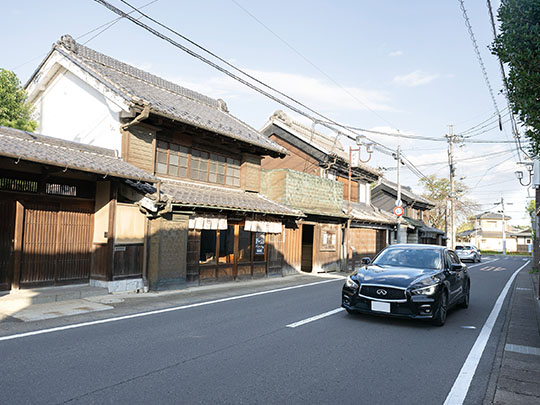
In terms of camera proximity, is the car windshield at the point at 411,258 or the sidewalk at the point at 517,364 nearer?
the sidewalk at the point at 517,364

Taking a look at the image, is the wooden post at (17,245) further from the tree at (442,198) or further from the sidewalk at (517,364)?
the tree at (442,198)

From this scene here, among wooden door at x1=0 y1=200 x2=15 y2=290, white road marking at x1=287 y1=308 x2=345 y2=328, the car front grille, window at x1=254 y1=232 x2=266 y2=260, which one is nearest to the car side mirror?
the car front grille

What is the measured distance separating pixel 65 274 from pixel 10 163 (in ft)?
10.4

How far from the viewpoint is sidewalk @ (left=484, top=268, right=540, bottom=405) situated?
445cm

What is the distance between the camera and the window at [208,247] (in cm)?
1430

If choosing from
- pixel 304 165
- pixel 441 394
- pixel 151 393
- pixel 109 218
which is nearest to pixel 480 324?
pixel 441 394

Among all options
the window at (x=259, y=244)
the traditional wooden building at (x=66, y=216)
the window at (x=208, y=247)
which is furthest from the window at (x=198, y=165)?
the window at (x=259, y=244)

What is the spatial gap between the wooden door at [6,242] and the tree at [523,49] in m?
10.7

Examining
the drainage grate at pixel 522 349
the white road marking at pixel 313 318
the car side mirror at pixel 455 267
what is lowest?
the drainage grate at pixel 522 349

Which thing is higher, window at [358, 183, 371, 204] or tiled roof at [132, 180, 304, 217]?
window at [358, 183, 371, 204]

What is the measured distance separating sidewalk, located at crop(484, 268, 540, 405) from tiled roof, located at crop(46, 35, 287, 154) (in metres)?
10.4

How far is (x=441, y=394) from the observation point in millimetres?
4461

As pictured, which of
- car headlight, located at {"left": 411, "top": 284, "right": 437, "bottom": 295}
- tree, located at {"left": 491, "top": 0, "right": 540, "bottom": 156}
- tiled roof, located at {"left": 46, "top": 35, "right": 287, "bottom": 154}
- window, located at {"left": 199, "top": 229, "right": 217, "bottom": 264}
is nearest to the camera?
tree, located at {"left": 491, "top": 0, "right": 540, "bottom": 156}

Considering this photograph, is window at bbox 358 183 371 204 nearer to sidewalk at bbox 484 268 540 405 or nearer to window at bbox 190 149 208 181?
window at bbox 190 149 208 181
